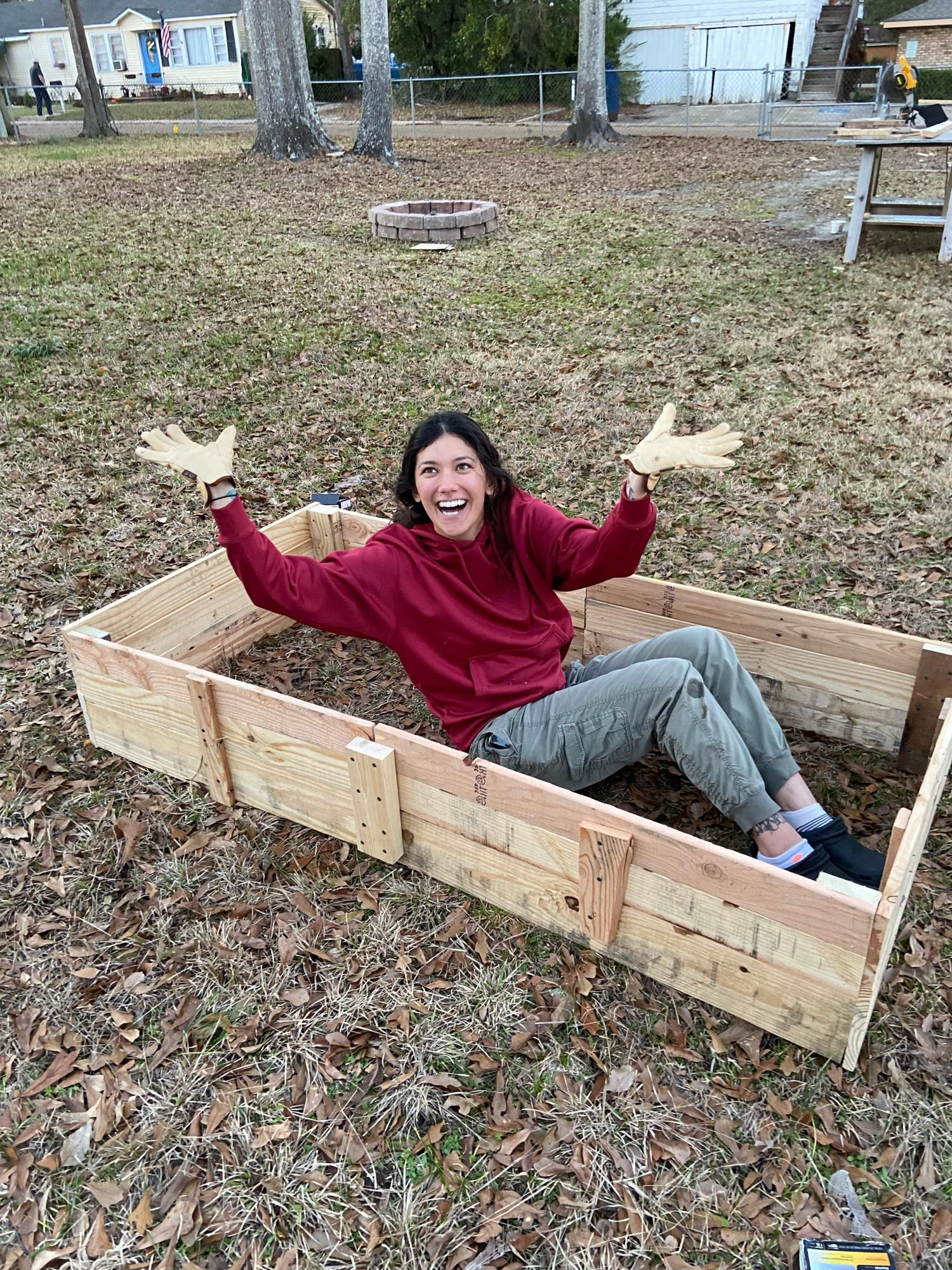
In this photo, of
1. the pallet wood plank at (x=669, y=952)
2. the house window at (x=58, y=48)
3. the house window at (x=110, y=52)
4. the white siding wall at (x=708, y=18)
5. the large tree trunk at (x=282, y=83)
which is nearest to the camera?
the pallet wood plank at (x=669, y=952)

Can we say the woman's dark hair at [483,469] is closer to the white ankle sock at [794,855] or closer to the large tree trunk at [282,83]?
the white ankle sock at [794,855]

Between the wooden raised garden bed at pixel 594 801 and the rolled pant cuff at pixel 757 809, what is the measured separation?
284 mm

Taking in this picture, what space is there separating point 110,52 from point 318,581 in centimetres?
5862

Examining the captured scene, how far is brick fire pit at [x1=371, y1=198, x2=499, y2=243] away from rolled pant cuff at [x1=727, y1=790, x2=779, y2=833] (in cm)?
1114

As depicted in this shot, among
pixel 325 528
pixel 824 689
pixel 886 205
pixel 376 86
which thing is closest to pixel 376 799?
pixel 824 689

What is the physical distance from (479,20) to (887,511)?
33426mm

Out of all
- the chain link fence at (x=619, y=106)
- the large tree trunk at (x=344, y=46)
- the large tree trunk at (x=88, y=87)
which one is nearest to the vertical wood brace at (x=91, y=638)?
the chain link fence at (x=619, y=106)

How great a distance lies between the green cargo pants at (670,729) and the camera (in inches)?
103

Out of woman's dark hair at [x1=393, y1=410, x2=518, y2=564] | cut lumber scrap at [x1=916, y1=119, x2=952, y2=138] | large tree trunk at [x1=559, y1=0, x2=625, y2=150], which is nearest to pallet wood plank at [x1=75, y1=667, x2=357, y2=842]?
woman's dark hair at [x1=393, y1=410, x2=518, y2=564]

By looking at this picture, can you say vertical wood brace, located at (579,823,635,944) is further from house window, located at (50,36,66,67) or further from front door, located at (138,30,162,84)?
house window, located at (50,36,66,67)

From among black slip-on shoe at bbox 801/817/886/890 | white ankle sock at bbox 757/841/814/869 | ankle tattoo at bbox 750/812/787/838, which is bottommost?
black slip-on shoe at bbox 801/817/886/890

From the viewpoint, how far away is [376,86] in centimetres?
1731

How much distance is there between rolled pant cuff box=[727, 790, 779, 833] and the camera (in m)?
2.61

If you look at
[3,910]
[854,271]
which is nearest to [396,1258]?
Answer: [3,910]
